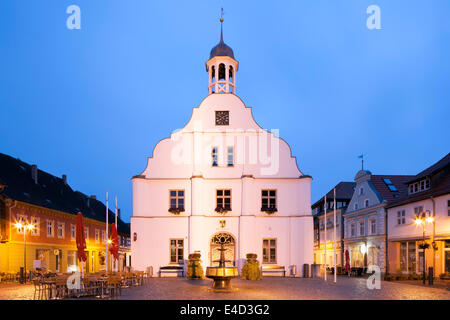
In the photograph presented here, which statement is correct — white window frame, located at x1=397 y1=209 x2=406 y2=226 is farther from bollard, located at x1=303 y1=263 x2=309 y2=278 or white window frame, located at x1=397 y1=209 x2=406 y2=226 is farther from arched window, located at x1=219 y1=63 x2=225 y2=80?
arched window, located at x1=219 y1=63 x2=225 y2=80

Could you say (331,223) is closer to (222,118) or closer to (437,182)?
(437,182)

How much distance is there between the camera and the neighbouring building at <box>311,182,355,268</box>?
139ft

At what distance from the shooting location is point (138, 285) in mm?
19938

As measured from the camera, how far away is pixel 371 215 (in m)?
34.7

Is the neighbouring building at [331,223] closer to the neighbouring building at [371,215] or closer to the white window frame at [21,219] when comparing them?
the neighbouring building at [371,215]

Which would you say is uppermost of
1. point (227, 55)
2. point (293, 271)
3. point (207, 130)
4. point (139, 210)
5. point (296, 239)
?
point (227, 55)

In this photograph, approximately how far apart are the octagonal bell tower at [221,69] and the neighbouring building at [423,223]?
44.8ft

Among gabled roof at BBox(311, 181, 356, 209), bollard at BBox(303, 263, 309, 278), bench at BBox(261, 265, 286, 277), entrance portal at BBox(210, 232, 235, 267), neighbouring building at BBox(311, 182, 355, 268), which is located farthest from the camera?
gabled roof at BBox(311, 181, 356, 209)

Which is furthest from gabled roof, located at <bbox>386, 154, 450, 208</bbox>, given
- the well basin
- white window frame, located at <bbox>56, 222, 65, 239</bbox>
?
white window frame, located at <bbox>56, 222, 65, 239</bbox>

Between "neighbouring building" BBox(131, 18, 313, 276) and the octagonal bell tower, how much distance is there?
1102 millimetres

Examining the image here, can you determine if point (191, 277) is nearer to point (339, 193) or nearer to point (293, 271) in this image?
point (293, 271)

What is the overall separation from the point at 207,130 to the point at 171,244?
742 cm

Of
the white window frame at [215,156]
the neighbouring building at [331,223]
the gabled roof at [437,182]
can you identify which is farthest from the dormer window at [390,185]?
the white window frame at [215,156]
